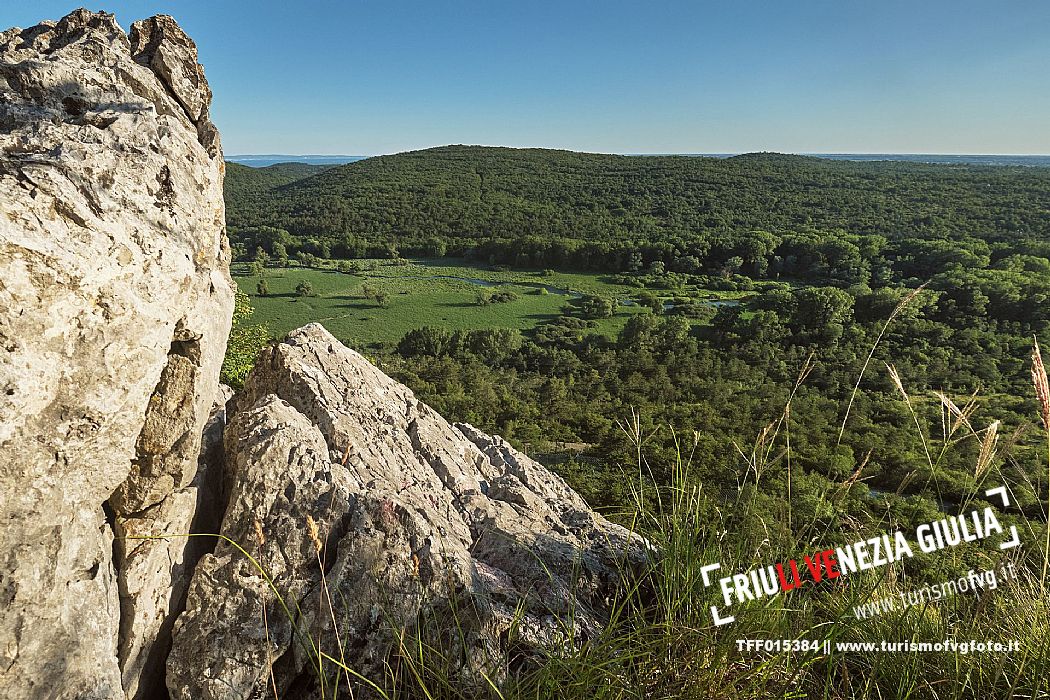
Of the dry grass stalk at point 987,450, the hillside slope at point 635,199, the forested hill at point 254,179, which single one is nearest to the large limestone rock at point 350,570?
the dry grass stalk at point 987,450

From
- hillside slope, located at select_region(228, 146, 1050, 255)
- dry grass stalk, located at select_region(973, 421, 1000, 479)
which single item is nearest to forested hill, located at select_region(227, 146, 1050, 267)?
hillside slope, located at select_region(228, 146, 1050, 255)

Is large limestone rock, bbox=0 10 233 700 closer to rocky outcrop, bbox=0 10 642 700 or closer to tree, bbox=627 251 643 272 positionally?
rocky outcrop, bbox=0 10 642 700

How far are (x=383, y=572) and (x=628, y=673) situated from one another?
1405 mm

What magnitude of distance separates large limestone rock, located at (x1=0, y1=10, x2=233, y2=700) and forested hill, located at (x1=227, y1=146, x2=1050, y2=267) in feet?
294

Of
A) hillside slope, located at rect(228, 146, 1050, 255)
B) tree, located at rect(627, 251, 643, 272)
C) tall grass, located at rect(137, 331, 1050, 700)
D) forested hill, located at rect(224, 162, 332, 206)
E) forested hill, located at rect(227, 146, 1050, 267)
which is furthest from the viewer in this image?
forested hill, located at rect(224, 162, 332, 206)

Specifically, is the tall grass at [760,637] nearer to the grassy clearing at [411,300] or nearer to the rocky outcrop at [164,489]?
the rocky outcrop at [164,489]

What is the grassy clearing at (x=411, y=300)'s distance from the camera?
57.4 m

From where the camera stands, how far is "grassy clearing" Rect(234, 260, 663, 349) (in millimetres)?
57438

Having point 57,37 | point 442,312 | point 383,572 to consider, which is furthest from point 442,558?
point 442,312

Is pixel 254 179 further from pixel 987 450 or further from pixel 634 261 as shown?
pixel 987 450

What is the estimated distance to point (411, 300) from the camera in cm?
Result: 6931

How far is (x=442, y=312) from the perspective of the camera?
64.9 metres

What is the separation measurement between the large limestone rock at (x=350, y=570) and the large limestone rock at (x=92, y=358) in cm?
34

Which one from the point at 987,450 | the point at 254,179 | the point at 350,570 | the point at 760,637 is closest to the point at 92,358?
the point at 350,570
